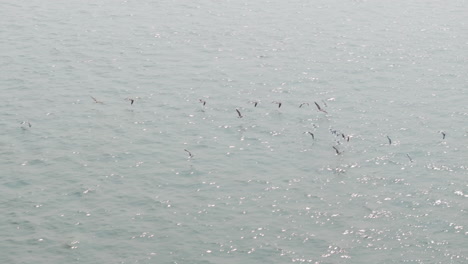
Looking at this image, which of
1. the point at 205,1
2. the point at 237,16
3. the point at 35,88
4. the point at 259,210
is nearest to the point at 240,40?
the point at 237,16

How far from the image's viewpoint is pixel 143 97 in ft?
143

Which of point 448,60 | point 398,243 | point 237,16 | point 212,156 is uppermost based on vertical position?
point 237,16

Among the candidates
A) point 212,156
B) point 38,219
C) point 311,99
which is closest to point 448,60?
point 311,99

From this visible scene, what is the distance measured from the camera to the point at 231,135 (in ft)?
128

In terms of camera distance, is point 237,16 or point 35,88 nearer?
point 35,88

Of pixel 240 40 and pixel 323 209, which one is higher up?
pixel 240 40

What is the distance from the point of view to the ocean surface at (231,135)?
30.0 meters

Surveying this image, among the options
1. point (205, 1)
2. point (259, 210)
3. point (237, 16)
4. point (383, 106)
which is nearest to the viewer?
point (259, 210)

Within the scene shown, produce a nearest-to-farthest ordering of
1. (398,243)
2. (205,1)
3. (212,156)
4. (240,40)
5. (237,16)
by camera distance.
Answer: (398,243), (212,156), (240,40), (237,16), (205,1)

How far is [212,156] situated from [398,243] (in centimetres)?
1049

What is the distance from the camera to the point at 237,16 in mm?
58938

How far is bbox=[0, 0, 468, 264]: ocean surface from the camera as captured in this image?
30.0m

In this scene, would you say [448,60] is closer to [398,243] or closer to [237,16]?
[237,16]

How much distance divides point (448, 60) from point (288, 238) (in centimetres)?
2470
